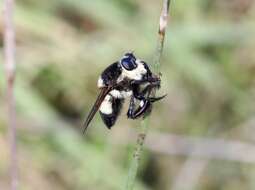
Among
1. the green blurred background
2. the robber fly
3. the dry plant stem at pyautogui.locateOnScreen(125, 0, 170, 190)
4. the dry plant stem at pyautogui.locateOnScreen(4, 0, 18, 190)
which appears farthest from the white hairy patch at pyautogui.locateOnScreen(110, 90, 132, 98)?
the green blurred background

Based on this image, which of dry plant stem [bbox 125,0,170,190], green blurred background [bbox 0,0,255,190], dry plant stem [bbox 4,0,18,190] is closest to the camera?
dry plant stem [bbox 125,0,170,190]

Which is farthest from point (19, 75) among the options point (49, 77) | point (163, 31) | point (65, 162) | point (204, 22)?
point (163, 31)

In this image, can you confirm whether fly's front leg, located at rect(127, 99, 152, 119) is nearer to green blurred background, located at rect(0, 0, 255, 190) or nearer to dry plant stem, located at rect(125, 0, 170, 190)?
dry plant stem, located at rect(125, 0, 170, 190)

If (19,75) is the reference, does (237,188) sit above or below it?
below

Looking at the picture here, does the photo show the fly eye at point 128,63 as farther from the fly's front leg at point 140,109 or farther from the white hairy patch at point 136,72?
the fly's front leg at point 140,109

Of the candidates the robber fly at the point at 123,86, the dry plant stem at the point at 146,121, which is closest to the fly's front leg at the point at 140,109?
the robber fly at the point at 123,86

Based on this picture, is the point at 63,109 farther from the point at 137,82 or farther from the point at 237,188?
the point at 137,82

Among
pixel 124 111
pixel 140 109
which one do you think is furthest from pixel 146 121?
pixel 124 111
